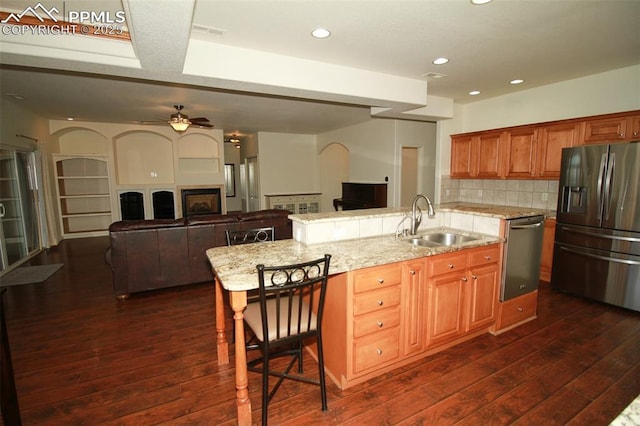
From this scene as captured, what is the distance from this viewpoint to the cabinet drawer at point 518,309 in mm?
2984

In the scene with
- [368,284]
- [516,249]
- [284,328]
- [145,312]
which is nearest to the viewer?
[284,328]

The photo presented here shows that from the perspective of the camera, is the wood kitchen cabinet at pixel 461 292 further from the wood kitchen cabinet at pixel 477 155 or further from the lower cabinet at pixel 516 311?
the wood kitchen cabinet at pixel 477 155

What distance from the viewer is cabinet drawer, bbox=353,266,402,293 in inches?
84.1

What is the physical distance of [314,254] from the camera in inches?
93.1

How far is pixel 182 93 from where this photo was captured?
4.52 metres

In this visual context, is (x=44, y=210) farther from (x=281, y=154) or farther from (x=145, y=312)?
(x=281, y=154)

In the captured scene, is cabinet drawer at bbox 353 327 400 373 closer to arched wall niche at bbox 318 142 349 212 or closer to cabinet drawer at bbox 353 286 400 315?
cabinet drawer at bbox 353 286 400 315

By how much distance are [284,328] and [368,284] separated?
65cm

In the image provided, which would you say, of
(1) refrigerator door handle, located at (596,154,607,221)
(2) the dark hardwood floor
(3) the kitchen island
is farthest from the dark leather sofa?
(1) refrigerator door handle, located at (596,154,607,221)

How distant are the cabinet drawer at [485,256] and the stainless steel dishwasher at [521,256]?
0.12 meters

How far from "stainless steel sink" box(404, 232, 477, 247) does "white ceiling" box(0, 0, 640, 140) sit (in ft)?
5.93

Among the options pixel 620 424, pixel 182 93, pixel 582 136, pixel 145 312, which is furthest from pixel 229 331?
pixel 582 136

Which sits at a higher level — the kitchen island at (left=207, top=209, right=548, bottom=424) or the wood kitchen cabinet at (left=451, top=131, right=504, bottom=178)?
the wood kitchen cabinet at (left=451, top=131, right=504, bottom=178)

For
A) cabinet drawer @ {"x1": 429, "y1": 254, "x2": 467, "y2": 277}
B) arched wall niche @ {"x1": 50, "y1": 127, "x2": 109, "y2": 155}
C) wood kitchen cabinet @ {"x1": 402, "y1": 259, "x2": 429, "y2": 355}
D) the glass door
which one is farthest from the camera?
arched wall niche @ {"x1": 50, "y1": 127, "x2": 109, "y2": 155}
